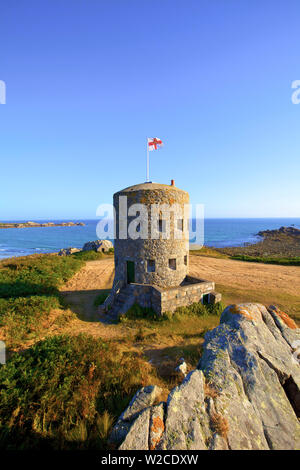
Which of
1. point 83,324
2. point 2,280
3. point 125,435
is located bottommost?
point 83,324

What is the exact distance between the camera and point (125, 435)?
341 centimetres

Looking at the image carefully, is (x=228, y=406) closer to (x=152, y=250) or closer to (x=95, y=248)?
(x=152, y=250)

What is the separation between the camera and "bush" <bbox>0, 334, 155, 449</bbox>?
400 centimetres

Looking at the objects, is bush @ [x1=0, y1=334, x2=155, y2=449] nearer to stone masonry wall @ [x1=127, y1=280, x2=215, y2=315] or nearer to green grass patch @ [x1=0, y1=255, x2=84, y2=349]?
green grass patch @ [x1=0, y1=255, x2=84, y2=349]

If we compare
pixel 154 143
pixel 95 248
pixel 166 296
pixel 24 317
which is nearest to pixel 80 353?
pixel 166 296

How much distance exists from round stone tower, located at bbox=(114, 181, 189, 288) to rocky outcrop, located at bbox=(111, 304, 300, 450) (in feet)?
23.1

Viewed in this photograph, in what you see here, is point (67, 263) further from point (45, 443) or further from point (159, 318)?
point (45, 443)

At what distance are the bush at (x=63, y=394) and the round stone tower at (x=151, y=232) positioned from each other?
6523 millimetres

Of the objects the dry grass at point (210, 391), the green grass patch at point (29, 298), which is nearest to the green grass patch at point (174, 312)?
the green grass patch at point (29, 298)

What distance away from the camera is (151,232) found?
12492 millimetres

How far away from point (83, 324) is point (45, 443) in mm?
7912

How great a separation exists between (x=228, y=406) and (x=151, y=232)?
9.43 metres
